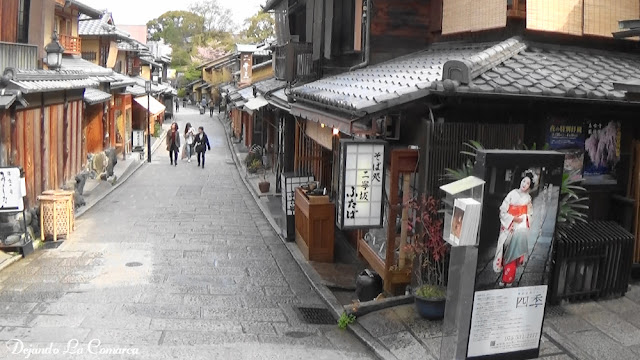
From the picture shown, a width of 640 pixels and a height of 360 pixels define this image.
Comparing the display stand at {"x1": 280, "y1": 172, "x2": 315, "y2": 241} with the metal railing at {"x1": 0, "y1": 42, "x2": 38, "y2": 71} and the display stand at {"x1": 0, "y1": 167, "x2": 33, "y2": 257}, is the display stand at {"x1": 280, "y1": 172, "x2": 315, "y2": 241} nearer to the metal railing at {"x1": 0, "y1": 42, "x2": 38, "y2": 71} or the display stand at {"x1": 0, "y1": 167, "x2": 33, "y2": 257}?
the display stand at {"x1": 0, "y1": 167, "x2": 33, "y2": 257}

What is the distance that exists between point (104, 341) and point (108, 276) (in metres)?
4.28

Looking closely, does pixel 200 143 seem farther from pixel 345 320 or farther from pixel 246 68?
pixel 345 320

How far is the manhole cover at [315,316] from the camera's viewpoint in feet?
37.4

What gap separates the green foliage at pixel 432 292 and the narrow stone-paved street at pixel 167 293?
1273mm

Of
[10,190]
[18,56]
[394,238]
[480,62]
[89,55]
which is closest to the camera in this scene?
[480,62]

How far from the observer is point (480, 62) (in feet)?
31.9

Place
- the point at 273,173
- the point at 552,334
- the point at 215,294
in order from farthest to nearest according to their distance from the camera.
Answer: the point at 273,173 < the point at 215,294 < the point at 552,334

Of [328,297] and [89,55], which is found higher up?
[89,55]

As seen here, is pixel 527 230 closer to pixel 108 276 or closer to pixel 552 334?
pixel 552 334

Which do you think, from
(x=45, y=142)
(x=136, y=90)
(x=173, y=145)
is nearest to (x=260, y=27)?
(x=136, y=90)

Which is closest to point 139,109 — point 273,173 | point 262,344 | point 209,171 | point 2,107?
point 209,171

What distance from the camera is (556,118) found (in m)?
10.6

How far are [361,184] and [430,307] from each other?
2514 mm

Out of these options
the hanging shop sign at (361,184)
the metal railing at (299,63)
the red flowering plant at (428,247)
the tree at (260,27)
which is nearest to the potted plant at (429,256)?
the red flowering plant at (428,247)
